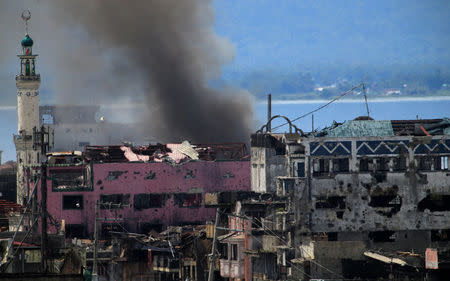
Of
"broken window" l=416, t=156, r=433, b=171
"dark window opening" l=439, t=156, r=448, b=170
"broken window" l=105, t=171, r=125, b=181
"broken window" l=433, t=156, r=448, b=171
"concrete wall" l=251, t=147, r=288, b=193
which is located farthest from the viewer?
"broken window" l=105, t=171, r=125, b=181

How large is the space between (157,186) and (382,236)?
2941 centimetres

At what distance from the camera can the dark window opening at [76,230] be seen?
275 feet

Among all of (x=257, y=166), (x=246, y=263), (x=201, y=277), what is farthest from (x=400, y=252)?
(x=257, y=166)

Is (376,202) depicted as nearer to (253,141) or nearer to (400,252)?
(400,252)

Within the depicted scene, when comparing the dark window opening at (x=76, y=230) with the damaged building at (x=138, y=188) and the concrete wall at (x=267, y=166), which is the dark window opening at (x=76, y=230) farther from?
the concrete wall at (x=267, y=166)

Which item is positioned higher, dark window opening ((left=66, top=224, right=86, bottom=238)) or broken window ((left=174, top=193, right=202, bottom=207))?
broken window ((left=174, top=193, right=202, bottom=207))

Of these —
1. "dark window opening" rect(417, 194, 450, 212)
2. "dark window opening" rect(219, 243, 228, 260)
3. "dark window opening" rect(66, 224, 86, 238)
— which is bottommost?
"dark window opening" rect(219, 243, 228, 260)

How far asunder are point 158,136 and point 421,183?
263ft

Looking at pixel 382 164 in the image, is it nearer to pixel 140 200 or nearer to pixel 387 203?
pixel 387 203

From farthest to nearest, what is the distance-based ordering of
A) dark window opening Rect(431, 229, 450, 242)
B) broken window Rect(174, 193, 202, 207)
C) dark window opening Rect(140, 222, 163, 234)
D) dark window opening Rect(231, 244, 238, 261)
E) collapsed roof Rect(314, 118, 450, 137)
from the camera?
1. broken window Rect(174, 193, 202, 207)
2. dark window opening Rect(140, 222, 163, 234)
3. dark window opening Rect(231, 244, 238, 261)
4. collapsed roof Rect(314, 118, 450, 137)
5. dark window opening Rect(431, 229, 450, 242)

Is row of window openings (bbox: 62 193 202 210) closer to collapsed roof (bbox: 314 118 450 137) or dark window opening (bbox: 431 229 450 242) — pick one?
collapsed roof (bbox: 314 118 450 137)

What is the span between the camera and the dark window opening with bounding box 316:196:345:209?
194ft

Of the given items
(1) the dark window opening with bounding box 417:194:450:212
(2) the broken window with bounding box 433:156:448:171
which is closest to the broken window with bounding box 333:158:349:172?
(1) the dark window opening with bounding box 417:194:450:212

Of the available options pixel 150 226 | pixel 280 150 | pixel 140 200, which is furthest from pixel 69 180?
pixel 280 150
